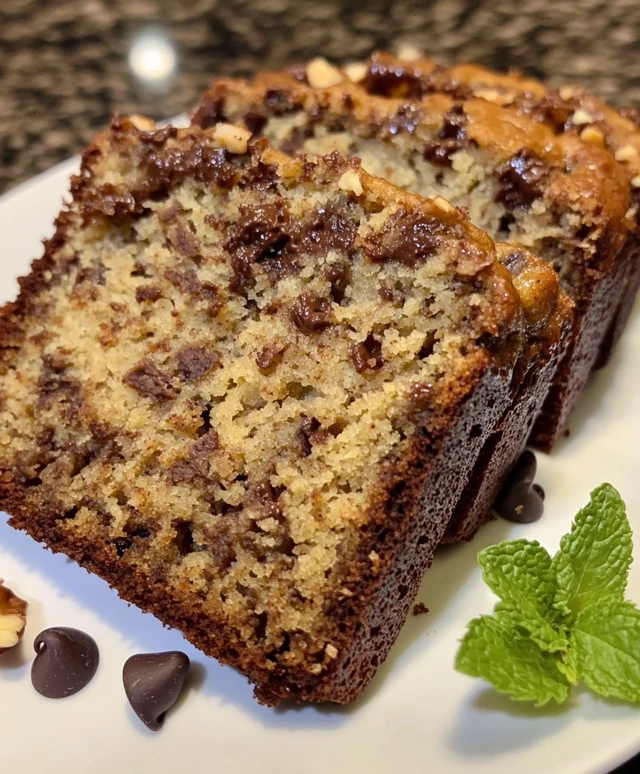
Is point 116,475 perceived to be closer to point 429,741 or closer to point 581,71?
point 429,741

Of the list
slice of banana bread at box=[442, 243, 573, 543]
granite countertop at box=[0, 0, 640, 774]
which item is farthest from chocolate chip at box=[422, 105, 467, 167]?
granite countertop at box=[0, 0, 640, 774]

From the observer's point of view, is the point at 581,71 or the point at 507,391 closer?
the point at 507,391

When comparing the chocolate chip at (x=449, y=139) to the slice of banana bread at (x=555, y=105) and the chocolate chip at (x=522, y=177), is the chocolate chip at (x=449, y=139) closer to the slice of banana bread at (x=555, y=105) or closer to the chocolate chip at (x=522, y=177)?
the chocolate chip at (x=522, y=177)

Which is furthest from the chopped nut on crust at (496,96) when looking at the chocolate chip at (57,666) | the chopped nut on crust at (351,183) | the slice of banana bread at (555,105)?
the chocolate chip at (57,666)

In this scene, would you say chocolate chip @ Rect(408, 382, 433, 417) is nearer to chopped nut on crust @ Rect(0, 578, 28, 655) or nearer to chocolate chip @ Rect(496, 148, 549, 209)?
chocolate chip @ Rect(496, 148, 549, 209)

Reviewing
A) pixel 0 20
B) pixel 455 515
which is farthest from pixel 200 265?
pixel 0 20
